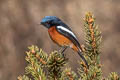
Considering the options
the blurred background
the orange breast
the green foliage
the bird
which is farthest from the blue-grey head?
the blurred background

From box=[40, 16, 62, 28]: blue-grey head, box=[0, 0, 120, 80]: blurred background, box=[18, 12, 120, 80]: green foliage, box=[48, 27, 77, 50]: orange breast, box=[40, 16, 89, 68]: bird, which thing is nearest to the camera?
box=[18, 12, 120, 80]: green foliage

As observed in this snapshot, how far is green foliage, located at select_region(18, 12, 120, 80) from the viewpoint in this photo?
9.79 ft

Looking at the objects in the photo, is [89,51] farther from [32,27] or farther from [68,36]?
[32,27]

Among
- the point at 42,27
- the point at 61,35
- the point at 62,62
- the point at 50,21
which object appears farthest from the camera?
the point at 42,27

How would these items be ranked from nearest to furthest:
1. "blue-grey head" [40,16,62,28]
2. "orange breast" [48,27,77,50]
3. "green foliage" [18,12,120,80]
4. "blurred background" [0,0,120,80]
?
1. "green foliage" [18,12,120,80]
2. "blue-grey head" [40,16,62,28]
3. "orange breast" [48,27,77,50]
4. "blurred background" [0,0,120,80]

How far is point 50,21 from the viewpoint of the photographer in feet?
13.3

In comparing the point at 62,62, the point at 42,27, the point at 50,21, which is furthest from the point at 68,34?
the point at 42,27

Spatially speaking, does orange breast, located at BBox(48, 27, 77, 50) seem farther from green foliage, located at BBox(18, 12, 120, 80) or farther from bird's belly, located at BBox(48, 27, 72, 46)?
green foliage, located at BBox(18, 12, 120, 80)

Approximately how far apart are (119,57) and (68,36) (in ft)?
21.3

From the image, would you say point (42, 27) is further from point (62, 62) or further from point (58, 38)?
point (62, 62)

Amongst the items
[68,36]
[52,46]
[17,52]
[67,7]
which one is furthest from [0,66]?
[68,36]

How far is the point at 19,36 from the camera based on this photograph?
33.6 feet

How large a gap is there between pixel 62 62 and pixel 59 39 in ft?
4.23

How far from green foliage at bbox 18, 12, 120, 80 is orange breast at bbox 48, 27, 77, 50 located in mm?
930
